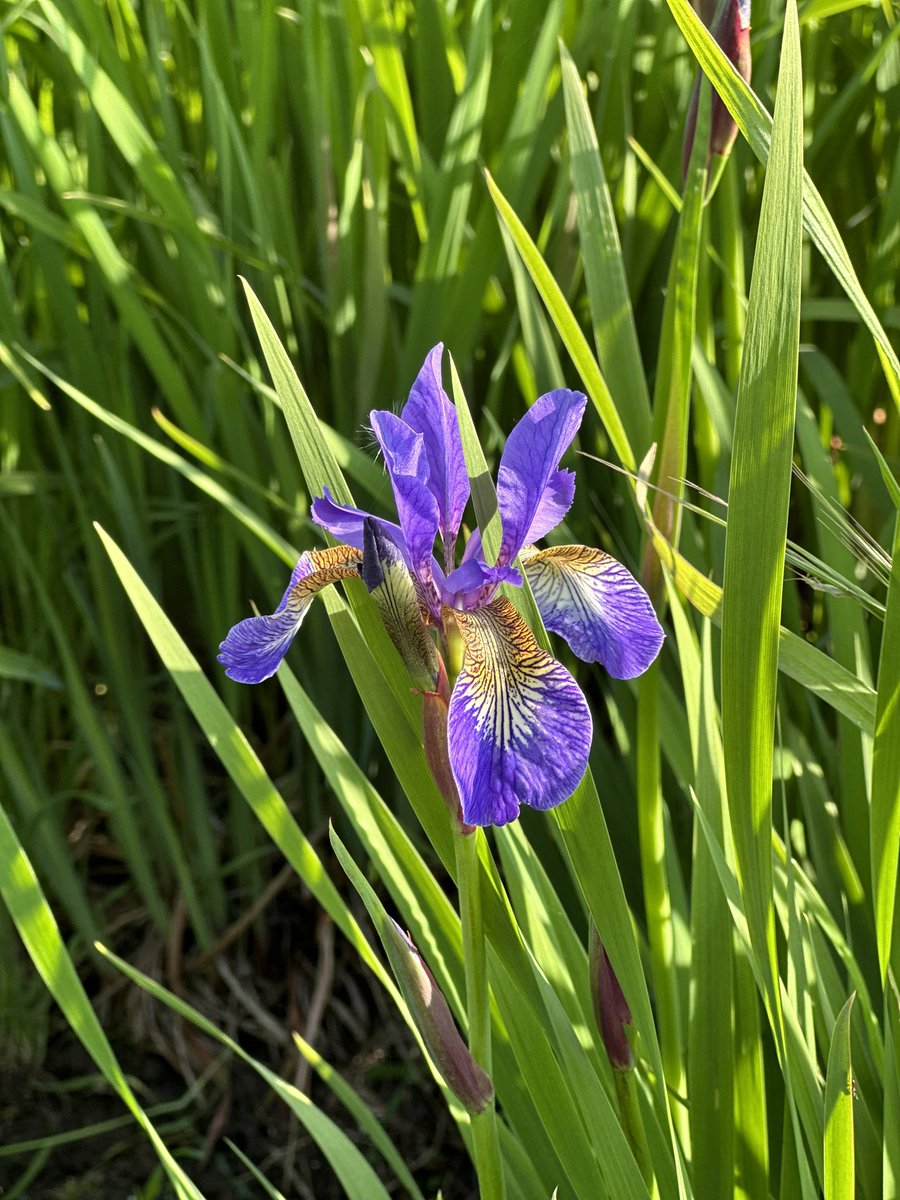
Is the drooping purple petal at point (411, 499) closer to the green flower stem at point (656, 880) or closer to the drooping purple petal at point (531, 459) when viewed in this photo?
the drooping purple petal at point (531, 459)

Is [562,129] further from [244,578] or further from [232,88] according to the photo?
[244,578]

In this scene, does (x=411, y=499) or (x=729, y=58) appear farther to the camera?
(x=729, y=58)

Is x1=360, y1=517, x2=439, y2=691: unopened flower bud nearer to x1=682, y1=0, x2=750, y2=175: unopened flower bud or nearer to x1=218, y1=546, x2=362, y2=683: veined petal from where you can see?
x1=218, y1=546, x2=362, y2=683: veined petal

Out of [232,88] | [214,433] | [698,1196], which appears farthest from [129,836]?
[232,88]

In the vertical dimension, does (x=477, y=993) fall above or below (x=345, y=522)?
below

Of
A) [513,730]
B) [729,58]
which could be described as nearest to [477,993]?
[513,730]

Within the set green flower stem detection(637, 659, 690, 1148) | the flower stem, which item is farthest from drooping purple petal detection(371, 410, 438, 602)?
green flower stem detection(637, 659, 690, 1148)

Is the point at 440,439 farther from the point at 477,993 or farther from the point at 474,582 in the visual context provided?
the point at 477,993
